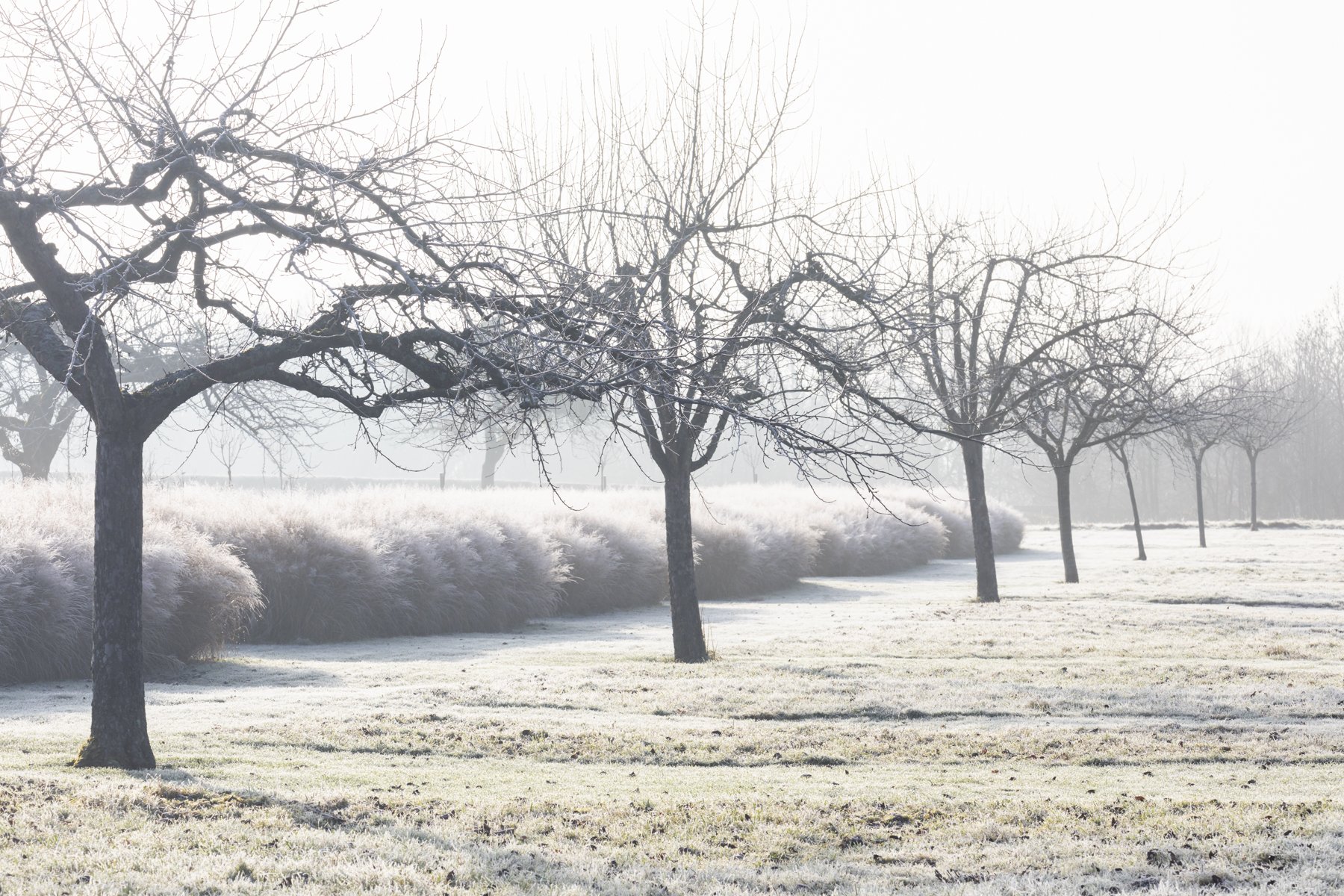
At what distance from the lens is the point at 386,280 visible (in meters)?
6.39

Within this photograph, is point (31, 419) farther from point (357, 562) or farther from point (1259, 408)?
point (1259, 408)

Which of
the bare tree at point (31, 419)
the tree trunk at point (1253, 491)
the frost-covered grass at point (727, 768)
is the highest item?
the bare tree at point (31, 419)

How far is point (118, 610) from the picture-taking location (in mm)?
6359

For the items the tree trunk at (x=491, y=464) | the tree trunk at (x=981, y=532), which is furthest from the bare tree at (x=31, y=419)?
the tree trunk at (x=491, y=464)

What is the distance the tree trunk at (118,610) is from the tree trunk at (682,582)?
6.00 meters

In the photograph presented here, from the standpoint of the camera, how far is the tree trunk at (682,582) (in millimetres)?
11773

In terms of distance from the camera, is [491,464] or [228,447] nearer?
[228,447]

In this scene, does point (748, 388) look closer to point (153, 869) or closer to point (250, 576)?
point (153, 869)

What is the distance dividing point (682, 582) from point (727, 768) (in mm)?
4703

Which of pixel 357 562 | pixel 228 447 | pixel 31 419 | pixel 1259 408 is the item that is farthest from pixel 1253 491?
pixel 31 419

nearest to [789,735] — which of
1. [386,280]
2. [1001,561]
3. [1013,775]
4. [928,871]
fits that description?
[1013,775]

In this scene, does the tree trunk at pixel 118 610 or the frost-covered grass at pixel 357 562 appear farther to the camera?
the frost-covered grass at pixel 357 562

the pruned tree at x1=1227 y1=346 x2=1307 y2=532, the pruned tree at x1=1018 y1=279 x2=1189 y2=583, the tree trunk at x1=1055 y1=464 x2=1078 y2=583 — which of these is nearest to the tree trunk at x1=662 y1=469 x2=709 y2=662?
the pruned tree at x1=1018 y1=279 x2=1189 y2=583

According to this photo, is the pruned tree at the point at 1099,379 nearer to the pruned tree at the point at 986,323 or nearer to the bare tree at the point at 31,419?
the pruned tree at the point at 986,323
